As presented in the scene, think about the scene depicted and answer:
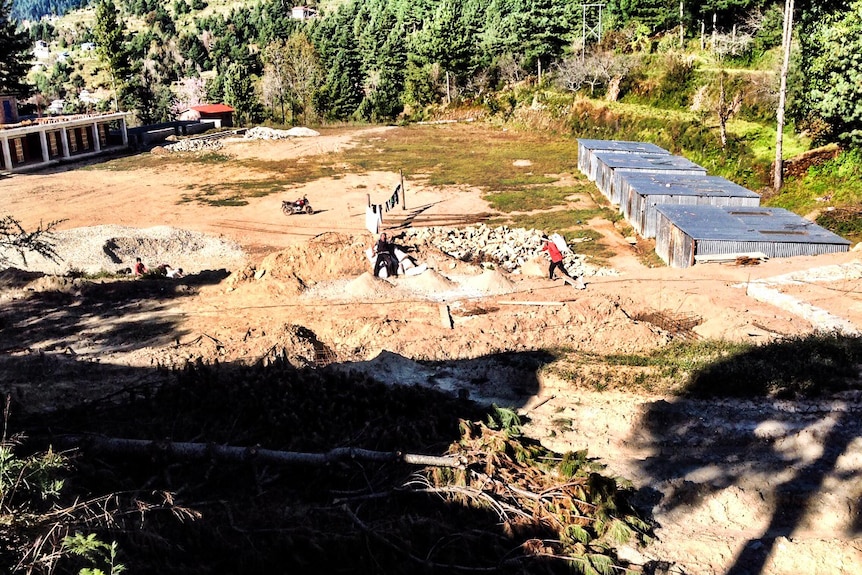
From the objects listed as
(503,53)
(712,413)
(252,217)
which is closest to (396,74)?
(503,53)

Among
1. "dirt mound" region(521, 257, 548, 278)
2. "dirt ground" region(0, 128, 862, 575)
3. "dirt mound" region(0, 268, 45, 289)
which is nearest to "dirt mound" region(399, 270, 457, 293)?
"dirt ground" region(0, 128, 862, 575)

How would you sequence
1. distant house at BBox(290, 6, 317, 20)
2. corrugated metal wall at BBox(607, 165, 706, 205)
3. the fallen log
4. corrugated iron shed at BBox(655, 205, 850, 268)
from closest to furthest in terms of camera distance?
the fallen log
corrugated iron shed at BBox(655, 205, 850, 268)
corrugated metal wall at BBox(607, 165, 706, 205)
distant house at BBox(290, 6, 317, 20)

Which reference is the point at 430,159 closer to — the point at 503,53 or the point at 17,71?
the point at 503,53

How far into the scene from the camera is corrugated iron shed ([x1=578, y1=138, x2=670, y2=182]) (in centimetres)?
4100

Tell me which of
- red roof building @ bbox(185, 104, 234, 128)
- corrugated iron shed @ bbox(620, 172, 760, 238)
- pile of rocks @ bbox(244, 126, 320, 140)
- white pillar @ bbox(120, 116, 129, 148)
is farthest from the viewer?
red roof building @ bbox(185, 104, 234, 128)

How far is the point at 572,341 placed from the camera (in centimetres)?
1736

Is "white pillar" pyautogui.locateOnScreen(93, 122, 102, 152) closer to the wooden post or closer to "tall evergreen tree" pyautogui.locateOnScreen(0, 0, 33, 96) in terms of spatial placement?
"tall evergreen tree" pyautogui.locateOnScreen(0, 0, 33, 96)

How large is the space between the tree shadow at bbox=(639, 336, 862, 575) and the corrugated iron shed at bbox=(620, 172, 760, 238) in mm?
14804

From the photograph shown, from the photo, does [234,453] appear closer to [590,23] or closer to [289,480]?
[289,480]

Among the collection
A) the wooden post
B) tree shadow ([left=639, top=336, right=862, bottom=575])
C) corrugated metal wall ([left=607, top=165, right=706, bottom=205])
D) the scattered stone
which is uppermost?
the scattered stone

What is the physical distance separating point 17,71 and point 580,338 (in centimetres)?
6384

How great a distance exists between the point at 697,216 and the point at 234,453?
21.5 metres

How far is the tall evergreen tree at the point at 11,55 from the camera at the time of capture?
61.3m


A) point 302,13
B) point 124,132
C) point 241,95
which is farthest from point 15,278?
point 302,13
